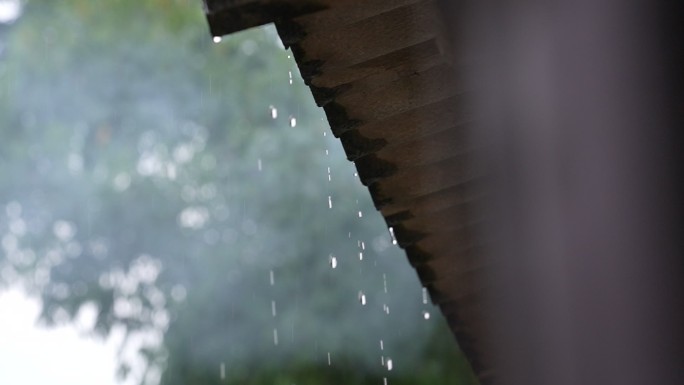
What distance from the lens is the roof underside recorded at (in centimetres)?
154

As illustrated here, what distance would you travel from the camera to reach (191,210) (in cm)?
873

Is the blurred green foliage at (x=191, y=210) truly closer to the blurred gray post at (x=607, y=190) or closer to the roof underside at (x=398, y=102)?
the roof underside at (x=398, y=102)

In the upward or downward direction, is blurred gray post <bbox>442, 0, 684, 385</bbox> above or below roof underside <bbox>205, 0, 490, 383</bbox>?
below

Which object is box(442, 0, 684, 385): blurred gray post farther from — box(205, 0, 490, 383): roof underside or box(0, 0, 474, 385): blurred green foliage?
box(0, 0, 474, 385): blurred green foliage

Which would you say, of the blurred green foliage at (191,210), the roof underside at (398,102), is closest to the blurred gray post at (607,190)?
the roof underside at (398,102)

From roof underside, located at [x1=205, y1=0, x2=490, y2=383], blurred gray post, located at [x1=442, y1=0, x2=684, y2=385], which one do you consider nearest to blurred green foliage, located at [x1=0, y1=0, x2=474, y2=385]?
roof underside, located at [x1=205, y1=0, x2=490, y2=383]

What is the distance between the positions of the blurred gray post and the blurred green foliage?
6.97m

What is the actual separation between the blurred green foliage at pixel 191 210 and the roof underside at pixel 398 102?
19.6 ft

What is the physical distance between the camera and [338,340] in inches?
319

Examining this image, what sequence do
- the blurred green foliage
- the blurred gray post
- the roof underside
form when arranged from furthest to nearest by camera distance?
the blurred green foliage
the roof underside
the blurred gray post

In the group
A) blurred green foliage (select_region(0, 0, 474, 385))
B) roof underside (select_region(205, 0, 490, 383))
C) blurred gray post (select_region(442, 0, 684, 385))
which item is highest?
blurred green foliage (select_region(0, 0, 474, 385))

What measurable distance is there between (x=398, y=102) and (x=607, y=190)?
74 centimetres

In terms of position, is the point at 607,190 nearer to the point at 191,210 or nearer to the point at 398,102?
the point at 398,102

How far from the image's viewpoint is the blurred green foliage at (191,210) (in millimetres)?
8289
